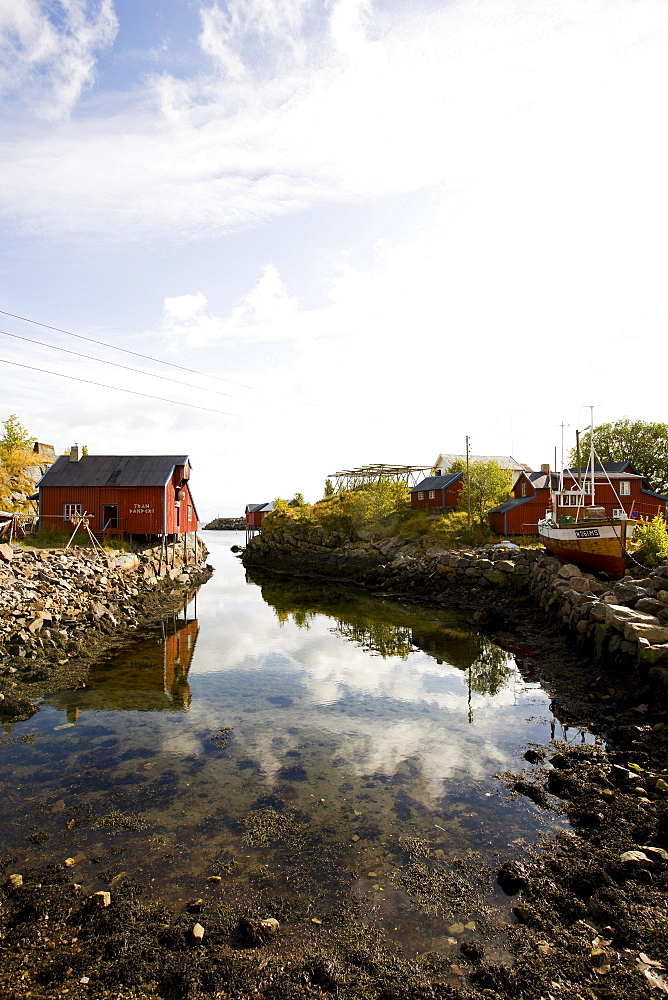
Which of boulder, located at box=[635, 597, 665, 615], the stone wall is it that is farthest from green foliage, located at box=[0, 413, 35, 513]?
boulder, located at box=[635, 597, 665, 615]

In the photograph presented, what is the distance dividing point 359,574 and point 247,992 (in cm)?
3957

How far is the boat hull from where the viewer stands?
1012 inches

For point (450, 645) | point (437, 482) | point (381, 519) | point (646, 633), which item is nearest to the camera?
point (646, 633)

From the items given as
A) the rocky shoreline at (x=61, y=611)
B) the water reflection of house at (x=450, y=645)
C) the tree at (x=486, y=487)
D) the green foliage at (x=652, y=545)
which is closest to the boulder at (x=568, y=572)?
the green foliage at (x=652, y=545)

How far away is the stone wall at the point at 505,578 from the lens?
16094 mm

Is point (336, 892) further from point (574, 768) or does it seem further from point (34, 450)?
point (34, 450)

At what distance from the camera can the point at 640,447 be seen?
206 ft

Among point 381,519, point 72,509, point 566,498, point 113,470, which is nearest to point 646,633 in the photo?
point 566,498

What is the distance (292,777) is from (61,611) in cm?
1601

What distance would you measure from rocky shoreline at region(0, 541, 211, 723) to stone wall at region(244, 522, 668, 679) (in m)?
16.8

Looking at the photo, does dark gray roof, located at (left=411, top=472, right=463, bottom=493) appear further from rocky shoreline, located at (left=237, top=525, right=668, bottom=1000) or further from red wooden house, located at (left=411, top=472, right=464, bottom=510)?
rocky shoreline, located at (left=237, top=525, right=668, bottom=1000)

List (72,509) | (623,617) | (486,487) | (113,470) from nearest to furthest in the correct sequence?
(623,617), (72,509), (113,470), (486,487)

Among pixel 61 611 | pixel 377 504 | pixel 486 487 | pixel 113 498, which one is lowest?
pixel 61 611

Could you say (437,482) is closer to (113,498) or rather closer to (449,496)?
(449,496)
